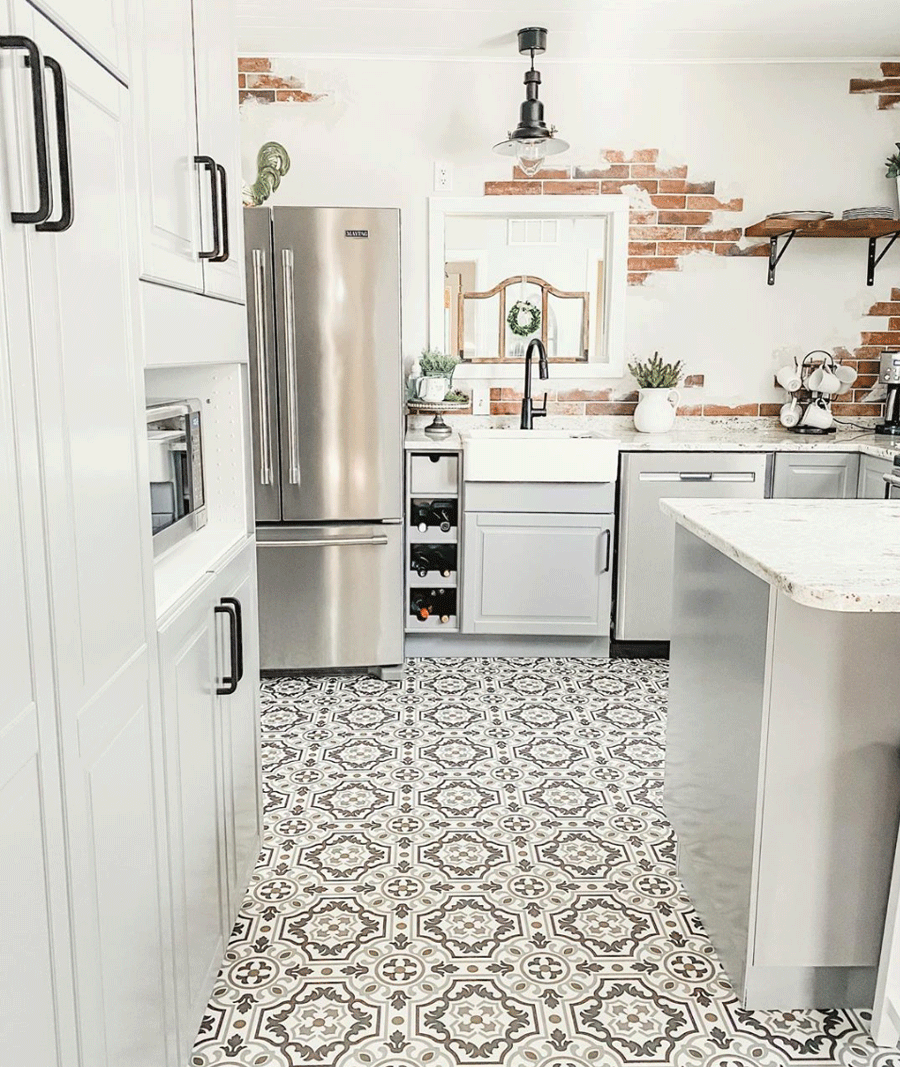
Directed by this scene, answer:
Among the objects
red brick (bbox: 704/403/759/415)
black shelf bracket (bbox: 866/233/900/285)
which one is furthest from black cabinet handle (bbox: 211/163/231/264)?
black shelf bracket (bbox: 866/233/900/285)

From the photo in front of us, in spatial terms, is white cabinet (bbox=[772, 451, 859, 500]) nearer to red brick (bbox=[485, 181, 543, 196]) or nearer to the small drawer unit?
the small drawer unit

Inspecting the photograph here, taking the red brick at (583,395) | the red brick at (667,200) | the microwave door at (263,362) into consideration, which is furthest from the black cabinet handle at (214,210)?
the red brick at (667,200)

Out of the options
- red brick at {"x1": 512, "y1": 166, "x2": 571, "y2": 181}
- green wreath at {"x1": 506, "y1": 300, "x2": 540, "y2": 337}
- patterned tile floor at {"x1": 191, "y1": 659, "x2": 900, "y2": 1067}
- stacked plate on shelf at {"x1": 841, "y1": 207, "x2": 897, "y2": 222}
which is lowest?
patterned tile floor at {"x1": 191, "y1": 659, "x2": 900, "y2": 1067}

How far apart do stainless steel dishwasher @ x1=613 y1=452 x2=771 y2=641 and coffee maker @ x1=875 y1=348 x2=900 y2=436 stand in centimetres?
71

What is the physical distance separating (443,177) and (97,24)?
320 centimetres

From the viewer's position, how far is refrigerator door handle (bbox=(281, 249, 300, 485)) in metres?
3.41

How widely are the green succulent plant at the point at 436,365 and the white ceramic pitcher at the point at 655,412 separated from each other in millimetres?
863

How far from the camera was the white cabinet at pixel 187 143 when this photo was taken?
1419mm

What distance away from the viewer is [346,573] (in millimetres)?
3674

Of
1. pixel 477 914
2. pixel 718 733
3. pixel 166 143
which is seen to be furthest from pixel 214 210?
pixel 477 914

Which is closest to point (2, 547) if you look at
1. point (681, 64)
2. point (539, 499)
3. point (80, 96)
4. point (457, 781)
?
point (80, 96)

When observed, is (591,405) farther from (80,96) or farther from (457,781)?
(80,96)

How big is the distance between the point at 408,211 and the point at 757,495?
198 centimetres

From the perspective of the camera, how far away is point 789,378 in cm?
433
